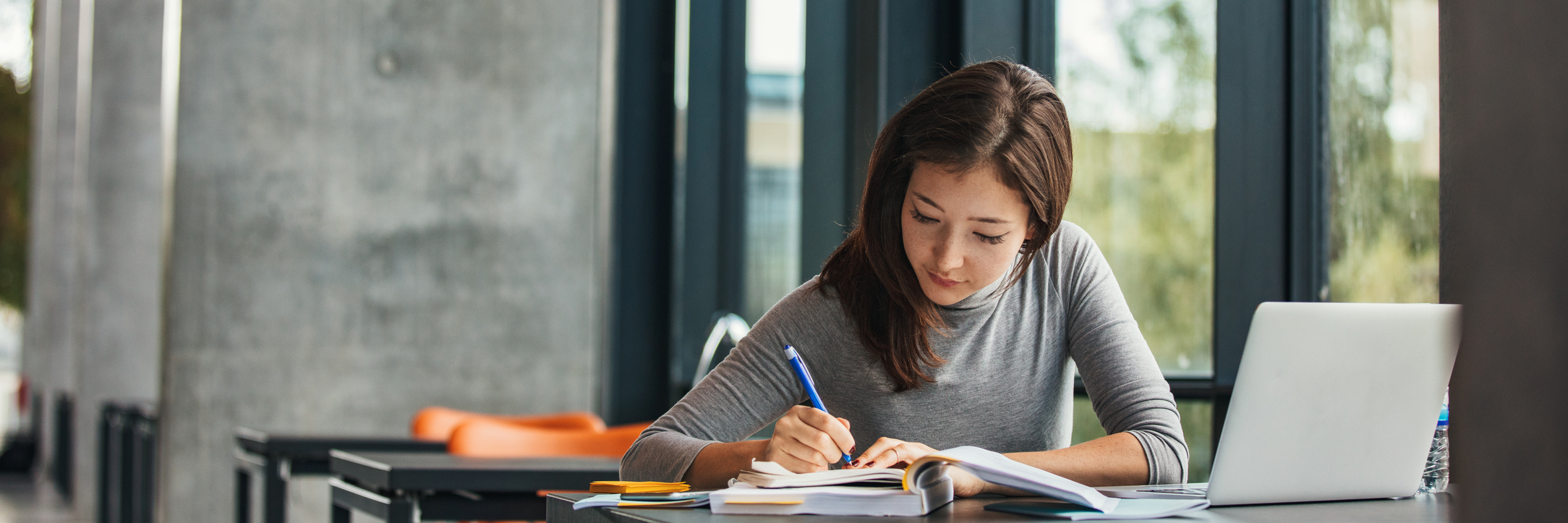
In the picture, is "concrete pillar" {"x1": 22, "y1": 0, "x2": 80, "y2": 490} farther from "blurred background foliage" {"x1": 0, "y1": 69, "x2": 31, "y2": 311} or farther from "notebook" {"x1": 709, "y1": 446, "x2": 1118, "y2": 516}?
"notebook" {"x1": 709, "y1": 446, "x2": 1118, "y2": 516}

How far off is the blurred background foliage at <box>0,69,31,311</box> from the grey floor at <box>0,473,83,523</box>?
343 cm

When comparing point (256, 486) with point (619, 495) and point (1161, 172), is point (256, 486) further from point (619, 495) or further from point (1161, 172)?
point (619, 495)

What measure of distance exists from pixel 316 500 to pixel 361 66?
1549mm

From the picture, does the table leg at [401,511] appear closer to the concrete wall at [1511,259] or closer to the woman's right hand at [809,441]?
the woman's right hand at [809,441]

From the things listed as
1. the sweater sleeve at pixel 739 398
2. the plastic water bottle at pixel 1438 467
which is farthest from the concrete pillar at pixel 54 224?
the plastic water bottle at pixel 1438 467

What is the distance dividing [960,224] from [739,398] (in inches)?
14.7

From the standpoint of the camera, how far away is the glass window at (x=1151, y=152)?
8.29 ft

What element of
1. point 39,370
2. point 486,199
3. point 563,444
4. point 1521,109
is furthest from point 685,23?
point 39,370

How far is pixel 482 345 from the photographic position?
4.33 m

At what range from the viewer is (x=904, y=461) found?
1236 mm

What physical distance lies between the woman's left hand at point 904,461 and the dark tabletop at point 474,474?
727 millimetres

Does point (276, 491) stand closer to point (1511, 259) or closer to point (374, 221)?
Result: point (374, 221)

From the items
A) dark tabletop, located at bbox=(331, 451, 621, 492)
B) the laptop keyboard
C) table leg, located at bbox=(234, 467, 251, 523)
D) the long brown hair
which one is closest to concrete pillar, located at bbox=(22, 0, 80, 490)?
table leg, located at bbox=(234, 467, 251, 523)

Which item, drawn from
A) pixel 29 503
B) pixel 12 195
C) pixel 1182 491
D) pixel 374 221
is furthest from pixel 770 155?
pixel 12 195
